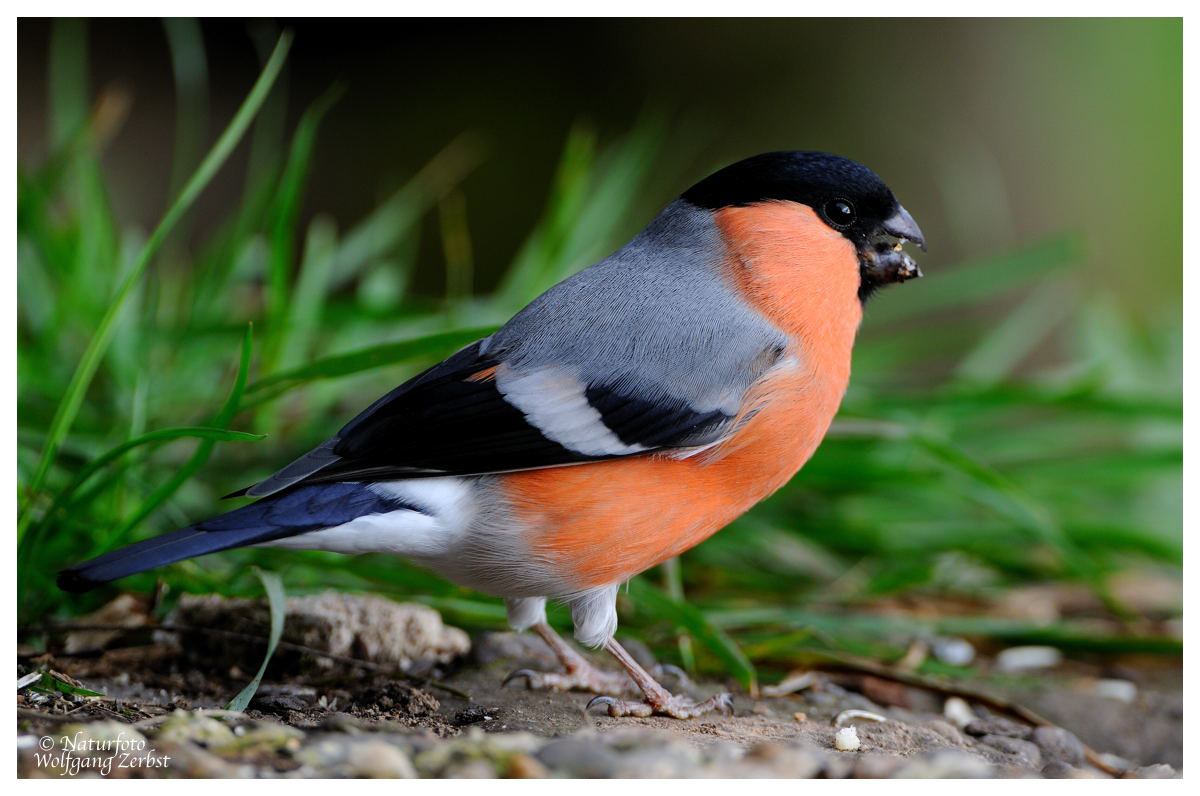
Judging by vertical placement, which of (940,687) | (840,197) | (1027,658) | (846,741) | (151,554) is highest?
(840,197)

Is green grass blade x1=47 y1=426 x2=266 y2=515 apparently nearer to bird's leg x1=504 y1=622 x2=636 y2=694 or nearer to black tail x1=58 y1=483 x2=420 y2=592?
black tail x1=58 y1=483 x2=420 y2=592

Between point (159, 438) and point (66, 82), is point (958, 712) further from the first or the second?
point (66, 82)

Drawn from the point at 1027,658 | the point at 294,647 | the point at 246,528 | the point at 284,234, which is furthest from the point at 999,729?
the point at 284,234

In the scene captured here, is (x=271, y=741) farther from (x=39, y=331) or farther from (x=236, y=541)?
(x=39, y=331)

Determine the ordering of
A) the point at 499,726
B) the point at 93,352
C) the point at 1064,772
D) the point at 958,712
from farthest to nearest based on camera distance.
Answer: the point at 958,712 < the point at 93,352 < the point at 1064,772 < the point at 499,726

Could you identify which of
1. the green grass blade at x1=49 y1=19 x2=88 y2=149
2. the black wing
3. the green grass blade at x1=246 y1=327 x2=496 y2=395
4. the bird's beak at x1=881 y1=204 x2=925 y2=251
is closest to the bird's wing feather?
the black wing

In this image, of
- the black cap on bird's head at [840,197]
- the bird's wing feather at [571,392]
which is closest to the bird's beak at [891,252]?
the black cap on bird's head at [840,197]
